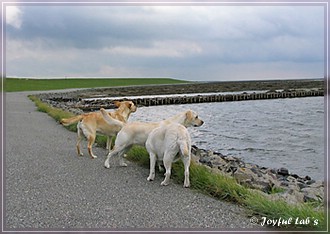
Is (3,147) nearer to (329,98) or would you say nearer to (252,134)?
(329,98)

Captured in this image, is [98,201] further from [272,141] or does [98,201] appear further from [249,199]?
[272,141]

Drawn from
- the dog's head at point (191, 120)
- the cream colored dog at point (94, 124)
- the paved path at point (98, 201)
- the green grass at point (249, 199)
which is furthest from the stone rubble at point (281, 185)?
the cream colored dog at point (94, 124)

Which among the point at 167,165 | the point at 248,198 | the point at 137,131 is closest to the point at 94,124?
the point at 137,131

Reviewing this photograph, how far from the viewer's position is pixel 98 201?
570 centimetres

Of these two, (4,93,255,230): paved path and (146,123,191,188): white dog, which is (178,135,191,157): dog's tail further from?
(4,93,255,230): paved path

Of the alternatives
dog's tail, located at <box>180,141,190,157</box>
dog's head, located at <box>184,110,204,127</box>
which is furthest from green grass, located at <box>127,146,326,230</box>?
dog's head, located at <box>184,110,204,127</box>

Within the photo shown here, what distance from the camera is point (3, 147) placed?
10.6 metres

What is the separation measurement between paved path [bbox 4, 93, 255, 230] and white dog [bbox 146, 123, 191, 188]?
301 mm

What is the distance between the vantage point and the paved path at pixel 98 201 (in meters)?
4.85

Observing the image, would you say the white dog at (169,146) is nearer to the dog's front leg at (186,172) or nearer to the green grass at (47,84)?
the dog's front leg at (186,172)

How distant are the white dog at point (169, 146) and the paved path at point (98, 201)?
30 cm

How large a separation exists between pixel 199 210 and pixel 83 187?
2223 mm

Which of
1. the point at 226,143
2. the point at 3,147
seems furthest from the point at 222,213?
the point at 226,143

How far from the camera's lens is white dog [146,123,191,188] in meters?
6.29
